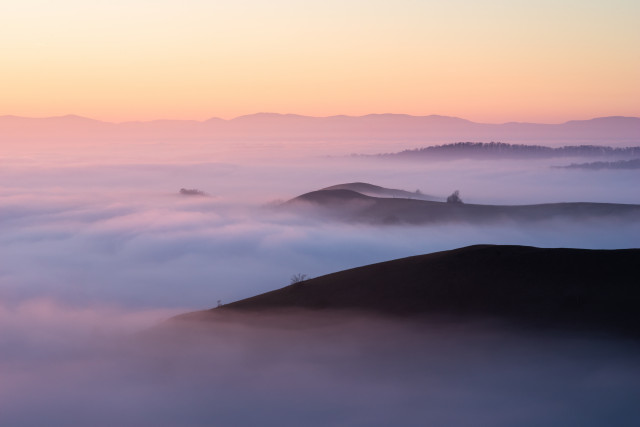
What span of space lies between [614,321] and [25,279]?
152m

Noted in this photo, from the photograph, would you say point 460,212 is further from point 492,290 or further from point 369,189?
point 492,290

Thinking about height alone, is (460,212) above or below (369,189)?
below

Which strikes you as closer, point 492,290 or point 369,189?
point 492,290

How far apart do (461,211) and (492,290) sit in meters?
105

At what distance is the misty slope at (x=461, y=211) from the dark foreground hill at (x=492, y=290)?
9612cm

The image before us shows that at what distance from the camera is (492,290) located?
4288 cm

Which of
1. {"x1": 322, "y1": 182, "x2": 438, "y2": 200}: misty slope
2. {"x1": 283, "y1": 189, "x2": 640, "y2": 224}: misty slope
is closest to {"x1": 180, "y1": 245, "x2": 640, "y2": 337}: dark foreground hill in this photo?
{"x1": 283, "y1": 189, "x2": 640, "y2": 224}: misty slope

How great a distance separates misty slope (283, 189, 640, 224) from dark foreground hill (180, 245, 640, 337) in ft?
315

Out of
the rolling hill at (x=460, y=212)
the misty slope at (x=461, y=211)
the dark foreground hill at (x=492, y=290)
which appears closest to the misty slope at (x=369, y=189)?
the rolling hill at (x=460, y=212)

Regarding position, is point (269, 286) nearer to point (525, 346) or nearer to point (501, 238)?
point (501, 238)

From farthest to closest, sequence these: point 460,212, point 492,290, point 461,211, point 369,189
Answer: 1. point 369,189
2. point 461,211
3. point 460,212
4. point 492,290

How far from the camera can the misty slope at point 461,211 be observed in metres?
141

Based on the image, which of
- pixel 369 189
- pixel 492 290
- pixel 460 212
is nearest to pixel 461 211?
pixel 460 212

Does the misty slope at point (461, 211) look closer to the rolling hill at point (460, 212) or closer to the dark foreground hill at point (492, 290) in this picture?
the rolling hill at point (460, 212)
